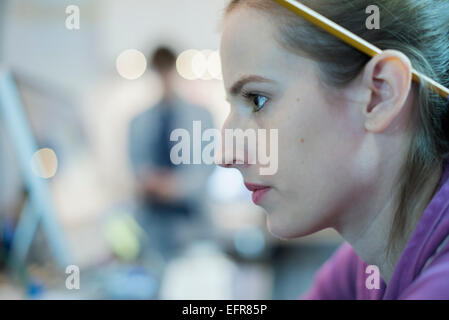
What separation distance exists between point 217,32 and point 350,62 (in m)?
0.20

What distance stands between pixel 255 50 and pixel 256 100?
58 millimetres

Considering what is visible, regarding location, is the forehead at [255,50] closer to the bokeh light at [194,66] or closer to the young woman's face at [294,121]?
the young woman's face at [294,121]

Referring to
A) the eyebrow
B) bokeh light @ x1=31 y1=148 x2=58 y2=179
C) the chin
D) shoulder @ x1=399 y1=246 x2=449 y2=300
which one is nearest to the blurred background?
bokeh light @ x1=31 y1=148 x2=58 y2=179

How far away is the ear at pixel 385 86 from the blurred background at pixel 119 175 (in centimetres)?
22

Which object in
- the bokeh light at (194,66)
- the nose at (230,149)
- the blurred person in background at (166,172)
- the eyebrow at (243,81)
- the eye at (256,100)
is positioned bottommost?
the nose at (230,149)

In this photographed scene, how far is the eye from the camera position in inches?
23.5

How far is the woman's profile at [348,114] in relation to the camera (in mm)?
562

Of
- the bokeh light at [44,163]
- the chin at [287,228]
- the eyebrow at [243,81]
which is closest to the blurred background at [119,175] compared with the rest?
the bokeh light at [44,163]

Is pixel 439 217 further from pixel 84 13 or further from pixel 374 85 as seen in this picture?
pixel 84 13

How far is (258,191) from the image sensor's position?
0.62m

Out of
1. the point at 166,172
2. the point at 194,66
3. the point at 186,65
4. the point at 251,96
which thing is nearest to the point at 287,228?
the point at 251,96

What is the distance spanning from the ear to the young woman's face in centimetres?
→ 2

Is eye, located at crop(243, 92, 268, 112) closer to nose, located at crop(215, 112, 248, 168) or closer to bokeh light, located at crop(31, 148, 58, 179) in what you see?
nose, located at crop(215, 112, 248, 168)

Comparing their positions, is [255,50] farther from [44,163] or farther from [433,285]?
[44,163]
